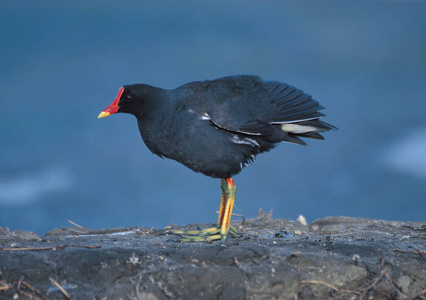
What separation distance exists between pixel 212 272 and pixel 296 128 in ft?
8.77

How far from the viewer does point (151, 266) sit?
483 cm

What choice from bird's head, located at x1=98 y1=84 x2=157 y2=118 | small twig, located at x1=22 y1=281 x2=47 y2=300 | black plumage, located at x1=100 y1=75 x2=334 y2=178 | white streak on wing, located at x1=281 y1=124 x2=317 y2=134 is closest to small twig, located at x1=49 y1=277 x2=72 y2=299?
small twig, located at x1=22 y1=281 x2=47 y2=300

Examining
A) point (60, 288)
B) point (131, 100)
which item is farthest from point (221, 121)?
point (60, 288)

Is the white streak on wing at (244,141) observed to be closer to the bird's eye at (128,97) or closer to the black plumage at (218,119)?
the black plumage at (218,119)

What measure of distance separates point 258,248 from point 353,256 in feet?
3.27

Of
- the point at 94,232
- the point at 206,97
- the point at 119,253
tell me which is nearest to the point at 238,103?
the point at 206,97

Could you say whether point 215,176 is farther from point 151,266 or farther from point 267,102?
Result: point 151,266

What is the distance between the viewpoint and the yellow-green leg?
20.9 feet

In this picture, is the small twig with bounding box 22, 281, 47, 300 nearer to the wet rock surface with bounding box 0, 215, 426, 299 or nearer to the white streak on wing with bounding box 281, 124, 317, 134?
the wet rock surface with bounding box 0, 215, 426, 299

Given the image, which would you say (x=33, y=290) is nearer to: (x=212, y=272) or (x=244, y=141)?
(x=212, y=272)

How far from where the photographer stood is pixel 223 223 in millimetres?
6453

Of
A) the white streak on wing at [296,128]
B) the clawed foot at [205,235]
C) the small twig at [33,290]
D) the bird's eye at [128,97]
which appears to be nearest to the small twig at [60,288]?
the small twig at [33,290]

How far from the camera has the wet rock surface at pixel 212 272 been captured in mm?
4520

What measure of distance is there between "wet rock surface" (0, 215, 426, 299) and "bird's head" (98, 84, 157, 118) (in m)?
1.90
